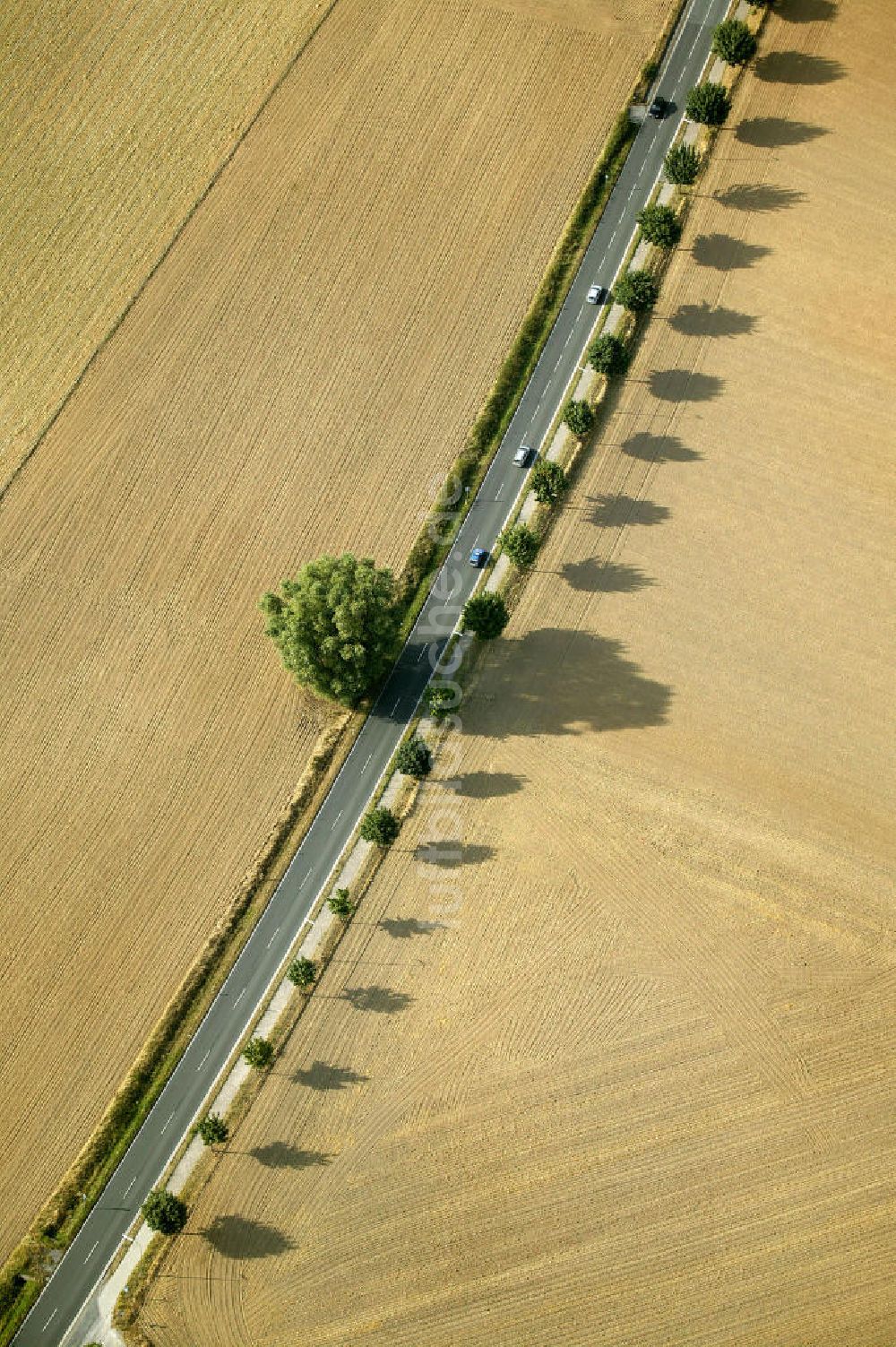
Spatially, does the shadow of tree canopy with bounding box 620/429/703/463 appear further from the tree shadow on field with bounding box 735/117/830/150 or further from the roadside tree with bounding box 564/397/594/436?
the tree shadow on field with bounding box 735/117/830/150

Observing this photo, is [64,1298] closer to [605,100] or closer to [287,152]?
[287,152]

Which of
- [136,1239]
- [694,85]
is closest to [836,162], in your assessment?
[694,85]

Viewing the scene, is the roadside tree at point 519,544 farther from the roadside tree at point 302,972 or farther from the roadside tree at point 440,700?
the roadside tree at point 302,972

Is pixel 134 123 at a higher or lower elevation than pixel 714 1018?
higher

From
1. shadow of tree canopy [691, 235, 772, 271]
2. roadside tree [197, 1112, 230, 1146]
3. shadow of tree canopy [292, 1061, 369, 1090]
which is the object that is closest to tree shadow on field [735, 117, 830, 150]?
shadow of tree canopy [691, 235, 772, 271]

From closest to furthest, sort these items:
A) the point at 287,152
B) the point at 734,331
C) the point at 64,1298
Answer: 1. the point at 64,1298
2. the point at 734,331
3. the point at 287,152

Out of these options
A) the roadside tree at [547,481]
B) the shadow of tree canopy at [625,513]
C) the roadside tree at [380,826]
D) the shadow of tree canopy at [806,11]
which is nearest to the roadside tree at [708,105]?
the shadow of tree canopy at [806,11]

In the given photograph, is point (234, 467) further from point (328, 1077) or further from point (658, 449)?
point (328, 1077)
